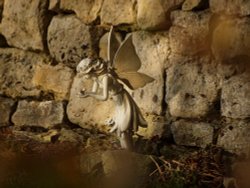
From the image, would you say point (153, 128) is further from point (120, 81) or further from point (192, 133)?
point (120, 81)

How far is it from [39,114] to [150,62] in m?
1.43

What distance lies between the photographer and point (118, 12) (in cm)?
555

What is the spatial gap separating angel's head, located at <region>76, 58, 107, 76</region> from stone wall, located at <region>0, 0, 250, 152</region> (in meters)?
0.64

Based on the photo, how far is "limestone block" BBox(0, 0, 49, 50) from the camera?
6074 mm

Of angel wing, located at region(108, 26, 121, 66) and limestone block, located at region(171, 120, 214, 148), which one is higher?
angel wing, located at region(108, 26, 121, 66)

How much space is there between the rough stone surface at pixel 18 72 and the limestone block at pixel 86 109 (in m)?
0.45

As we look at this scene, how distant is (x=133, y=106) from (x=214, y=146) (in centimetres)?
74

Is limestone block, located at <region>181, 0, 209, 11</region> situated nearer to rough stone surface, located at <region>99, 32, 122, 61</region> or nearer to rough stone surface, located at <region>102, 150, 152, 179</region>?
rough stone surface, located at <region>99, 32, 122, 61</region>

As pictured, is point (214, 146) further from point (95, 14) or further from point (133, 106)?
point (95, 14)

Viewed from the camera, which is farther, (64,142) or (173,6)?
(64,142)

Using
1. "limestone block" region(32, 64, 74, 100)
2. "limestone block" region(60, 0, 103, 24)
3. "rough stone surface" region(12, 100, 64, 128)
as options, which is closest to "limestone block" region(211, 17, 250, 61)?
"limestone block" region(60, 0, 103, 24)

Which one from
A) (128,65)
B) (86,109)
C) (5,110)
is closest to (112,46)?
(128,65)

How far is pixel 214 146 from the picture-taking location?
4969 mm

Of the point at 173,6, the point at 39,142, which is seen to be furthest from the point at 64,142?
the point at 173,6
